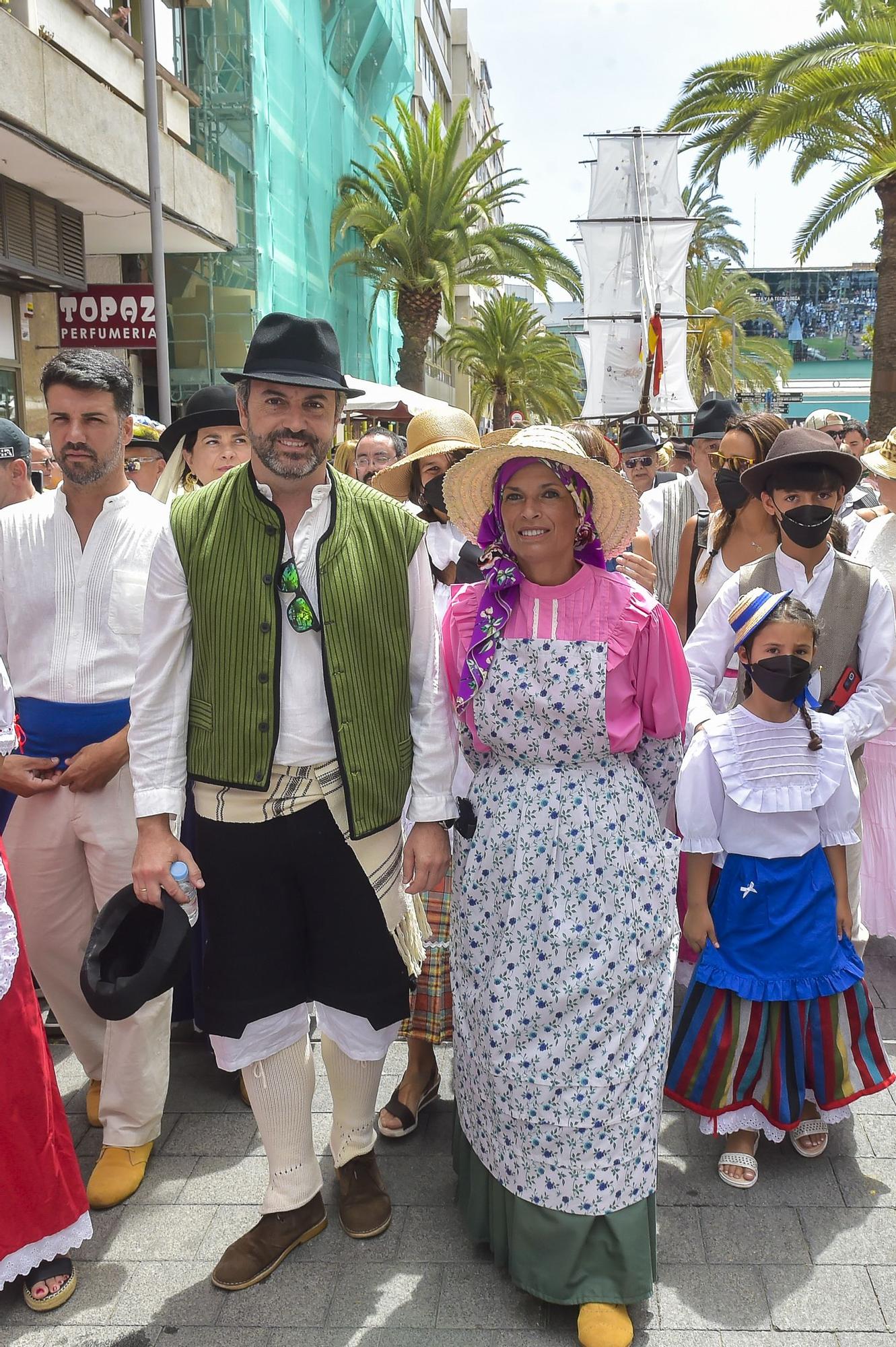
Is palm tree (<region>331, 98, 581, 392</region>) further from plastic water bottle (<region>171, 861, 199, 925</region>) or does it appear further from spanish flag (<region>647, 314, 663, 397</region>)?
plastic water bottle (<region>171, 861, 199, 925</region>)

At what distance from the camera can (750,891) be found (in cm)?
345

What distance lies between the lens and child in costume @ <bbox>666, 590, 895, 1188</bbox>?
344 centimetres

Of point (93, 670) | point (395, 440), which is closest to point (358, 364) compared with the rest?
point (395, 440)

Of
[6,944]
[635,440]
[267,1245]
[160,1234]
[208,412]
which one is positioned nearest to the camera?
[6,944]

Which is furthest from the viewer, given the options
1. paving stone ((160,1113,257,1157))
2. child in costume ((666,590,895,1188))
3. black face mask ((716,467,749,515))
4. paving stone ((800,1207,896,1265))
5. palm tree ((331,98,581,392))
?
palm tree ((331,98,581,392))

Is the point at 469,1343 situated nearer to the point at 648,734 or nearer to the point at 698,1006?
the point at 698,1006

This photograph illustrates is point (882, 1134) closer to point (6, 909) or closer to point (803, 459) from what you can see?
point (803, 459)

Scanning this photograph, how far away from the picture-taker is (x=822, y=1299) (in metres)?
2.92

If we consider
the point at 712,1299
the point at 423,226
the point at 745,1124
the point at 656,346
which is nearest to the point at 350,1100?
the point at 712,1299

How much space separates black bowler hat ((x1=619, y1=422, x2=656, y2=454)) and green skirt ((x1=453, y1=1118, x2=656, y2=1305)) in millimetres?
5712

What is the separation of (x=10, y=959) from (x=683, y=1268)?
185 cm

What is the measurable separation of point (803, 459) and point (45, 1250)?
123 inches

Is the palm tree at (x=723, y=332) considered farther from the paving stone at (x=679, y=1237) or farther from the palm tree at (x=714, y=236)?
the paving stone at (x=679, y=1237)

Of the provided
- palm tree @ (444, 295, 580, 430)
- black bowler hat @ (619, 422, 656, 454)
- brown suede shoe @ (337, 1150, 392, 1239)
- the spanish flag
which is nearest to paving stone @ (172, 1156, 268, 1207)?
brown suede shoe @ (337, 1150, 392, 1239)
